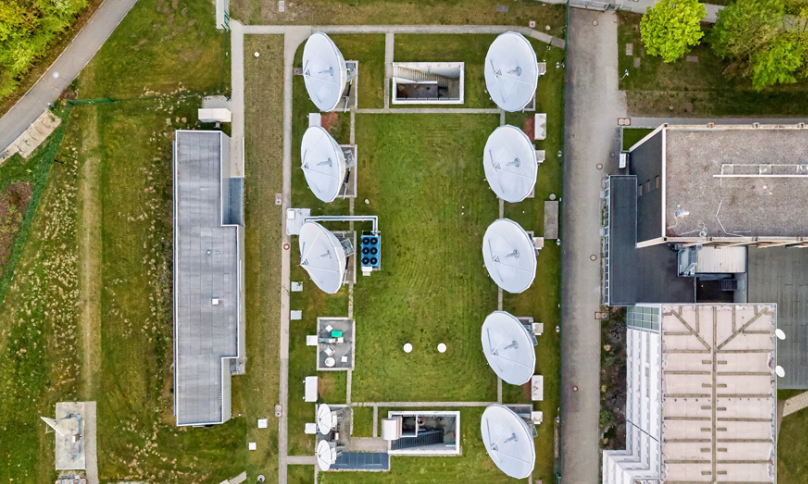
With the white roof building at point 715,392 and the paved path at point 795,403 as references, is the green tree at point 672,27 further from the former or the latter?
the paved path at point 795,403

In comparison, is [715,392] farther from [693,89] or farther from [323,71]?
[323,71]

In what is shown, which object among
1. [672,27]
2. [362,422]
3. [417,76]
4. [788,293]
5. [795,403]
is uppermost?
[672,27]

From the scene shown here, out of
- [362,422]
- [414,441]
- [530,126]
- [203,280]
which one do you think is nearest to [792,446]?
[414,441]

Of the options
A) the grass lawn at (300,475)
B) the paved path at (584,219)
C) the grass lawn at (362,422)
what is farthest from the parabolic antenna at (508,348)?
the grass lawn at (300,475)

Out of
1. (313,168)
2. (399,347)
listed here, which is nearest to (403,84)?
(313,168)

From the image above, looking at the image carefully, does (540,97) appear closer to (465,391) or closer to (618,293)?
(618,293)

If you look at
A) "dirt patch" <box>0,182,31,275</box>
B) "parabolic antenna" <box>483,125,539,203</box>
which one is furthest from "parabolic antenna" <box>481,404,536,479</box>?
"dirt patch" <box>0,182,31,275</box>
